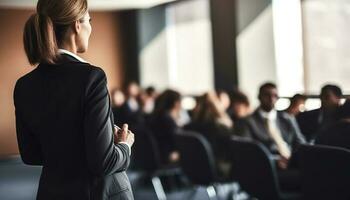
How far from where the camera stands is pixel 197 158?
14.7 feet

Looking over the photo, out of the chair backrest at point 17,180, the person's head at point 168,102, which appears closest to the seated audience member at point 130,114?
the person's head at point 168,102

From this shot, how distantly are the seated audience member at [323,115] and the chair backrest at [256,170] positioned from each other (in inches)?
11.3

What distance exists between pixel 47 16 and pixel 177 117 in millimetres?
4080

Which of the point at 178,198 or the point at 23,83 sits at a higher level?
the point at 23,83

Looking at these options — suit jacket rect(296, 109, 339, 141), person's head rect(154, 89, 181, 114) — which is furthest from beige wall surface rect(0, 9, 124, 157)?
suit jacket rect(296, 109, 339, 141)

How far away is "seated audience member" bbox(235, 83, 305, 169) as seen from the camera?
401 cm

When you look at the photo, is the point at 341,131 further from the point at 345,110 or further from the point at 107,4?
the point at 107,4

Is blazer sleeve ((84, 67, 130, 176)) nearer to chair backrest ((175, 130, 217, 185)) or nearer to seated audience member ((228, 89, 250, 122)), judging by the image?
chair backrest ((175, 130, 217, 185))

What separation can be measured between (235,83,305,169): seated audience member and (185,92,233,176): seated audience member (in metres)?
0.17

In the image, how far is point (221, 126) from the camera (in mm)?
4785

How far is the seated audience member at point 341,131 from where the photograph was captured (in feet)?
8.91

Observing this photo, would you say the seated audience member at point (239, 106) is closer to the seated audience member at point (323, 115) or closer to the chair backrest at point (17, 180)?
the seated audience member at point (323, 115)

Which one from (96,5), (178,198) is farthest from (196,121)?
(96,5)

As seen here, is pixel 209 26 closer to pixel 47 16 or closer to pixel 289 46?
pixel 289 46
